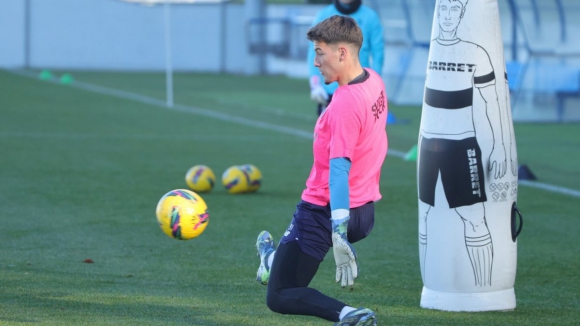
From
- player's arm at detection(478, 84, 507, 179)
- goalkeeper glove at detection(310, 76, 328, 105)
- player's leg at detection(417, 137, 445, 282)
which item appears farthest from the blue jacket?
player's arm at detection(478, 84, 507, 179)

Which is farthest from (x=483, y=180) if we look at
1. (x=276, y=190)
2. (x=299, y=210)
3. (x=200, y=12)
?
(x=200, y=12)

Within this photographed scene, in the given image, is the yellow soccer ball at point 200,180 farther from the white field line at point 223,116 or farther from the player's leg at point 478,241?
the player's leg at point 478,241

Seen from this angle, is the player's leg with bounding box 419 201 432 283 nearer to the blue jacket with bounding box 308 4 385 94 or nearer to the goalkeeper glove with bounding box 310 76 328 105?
the goalkeeper glove with bounding box 310 76 328 105

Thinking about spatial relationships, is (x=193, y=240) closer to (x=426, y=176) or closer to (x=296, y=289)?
(x=426, y=176)

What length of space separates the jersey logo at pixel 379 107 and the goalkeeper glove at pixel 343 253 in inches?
22.9

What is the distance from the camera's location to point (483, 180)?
6633mm

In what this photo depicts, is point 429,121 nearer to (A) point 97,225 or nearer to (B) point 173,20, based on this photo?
(A) point 97,225

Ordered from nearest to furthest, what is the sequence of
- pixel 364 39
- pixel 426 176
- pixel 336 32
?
pixel 336 32 < pixel 426 176 < pixel 364 39

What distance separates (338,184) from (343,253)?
347 millimetres

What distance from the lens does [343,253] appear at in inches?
204

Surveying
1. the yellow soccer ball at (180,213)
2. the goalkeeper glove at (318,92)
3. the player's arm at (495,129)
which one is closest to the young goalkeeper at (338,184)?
the player's arm at (495,129)

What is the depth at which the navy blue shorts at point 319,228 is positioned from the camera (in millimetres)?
5480

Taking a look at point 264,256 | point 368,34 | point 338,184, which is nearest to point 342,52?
point 338,184

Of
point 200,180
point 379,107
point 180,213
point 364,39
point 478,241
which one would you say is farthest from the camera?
point 200,180
